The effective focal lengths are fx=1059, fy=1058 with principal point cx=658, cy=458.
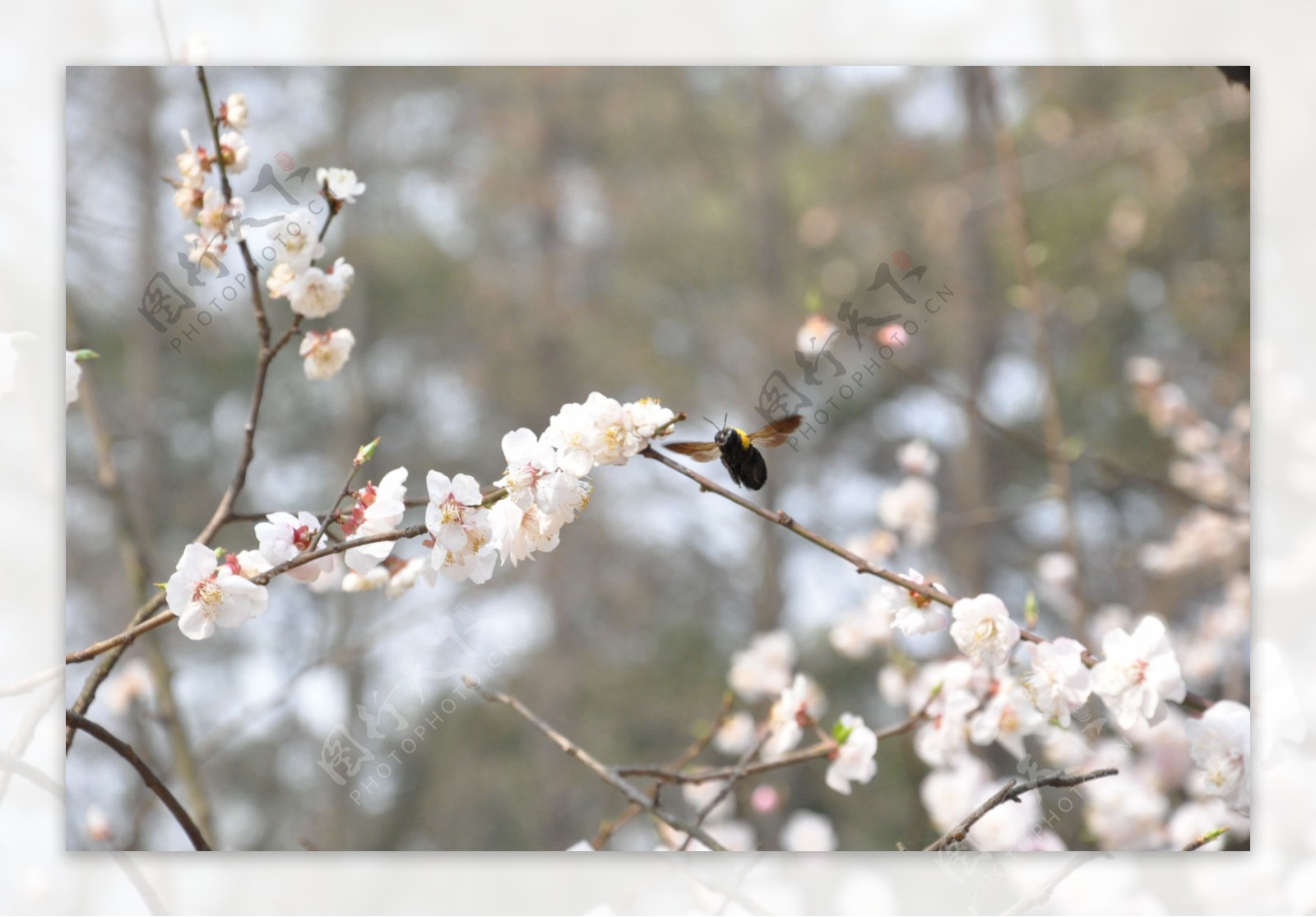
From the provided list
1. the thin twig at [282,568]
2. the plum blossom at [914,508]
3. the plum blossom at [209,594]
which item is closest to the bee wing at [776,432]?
the thin twig at [282,568]

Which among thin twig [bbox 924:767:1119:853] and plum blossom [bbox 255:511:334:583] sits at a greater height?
plum blossom [bbox 255:511:334:583]

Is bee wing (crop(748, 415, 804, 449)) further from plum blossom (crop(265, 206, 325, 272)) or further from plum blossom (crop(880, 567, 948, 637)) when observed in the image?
plum blossom (crop(265, 206, 325, 272))

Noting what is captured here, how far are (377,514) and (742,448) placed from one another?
279 mm

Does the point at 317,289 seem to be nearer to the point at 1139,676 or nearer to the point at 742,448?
the point at 742,448

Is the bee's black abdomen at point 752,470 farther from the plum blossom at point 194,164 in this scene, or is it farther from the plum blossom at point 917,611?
the plum blossom at point 194,164

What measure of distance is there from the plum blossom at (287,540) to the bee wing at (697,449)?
0.89 feet

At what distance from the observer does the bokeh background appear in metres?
2.82

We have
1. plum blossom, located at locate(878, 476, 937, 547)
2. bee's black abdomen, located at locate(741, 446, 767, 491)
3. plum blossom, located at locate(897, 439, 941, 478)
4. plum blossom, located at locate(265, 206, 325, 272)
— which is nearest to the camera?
bee's black abdomen, located at locate(741, 446, 767, 491)

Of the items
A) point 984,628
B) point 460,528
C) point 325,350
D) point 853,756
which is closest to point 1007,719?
point 853,756

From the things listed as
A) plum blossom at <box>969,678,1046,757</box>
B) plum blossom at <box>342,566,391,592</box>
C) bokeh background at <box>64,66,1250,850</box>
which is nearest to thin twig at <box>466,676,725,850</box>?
plum blossom at <box>342,566,391,592</box>

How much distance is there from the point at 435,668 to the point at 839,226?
7.37 ft

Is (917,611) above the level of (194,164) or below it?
below

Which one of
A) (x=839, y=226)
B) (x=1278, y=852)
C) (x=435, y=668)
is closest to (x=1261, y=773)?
(x=1278, y=852)

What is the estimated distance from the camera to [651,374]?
377 cm
